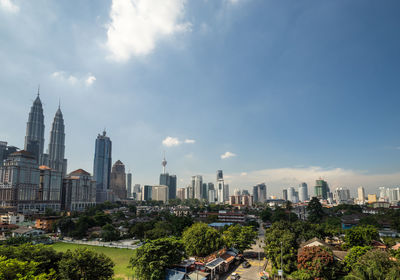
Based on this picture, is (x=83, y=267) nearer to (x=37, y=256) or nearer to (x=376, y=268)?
(x=37, y=256)

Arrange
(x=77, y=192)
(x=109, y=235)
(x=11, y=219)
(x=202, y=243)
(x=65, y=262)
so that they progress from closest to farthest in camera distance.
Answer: (x=65, y=262) < (x=202, y=243) < (x=109, y=235) < (x=11, y=219) < (x=77, y=192)

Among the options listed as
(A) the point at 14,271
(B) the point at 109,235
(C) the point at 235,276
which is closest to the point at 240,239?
(C) the point at 235,276

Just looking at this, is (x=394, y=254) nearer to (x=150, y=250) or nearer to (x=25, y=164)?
(x=150, y=250)

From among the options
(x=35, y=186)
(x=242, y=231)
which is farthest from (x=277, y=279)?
(x=35, y=186)

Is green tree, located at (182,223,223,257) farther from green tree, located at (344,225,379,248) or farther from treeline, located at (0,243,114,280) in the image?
green tree, located at (344,225,379,248)

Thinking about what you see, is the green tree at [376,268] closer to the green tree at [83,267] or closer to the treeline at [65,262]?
the green tree at [83,267]
